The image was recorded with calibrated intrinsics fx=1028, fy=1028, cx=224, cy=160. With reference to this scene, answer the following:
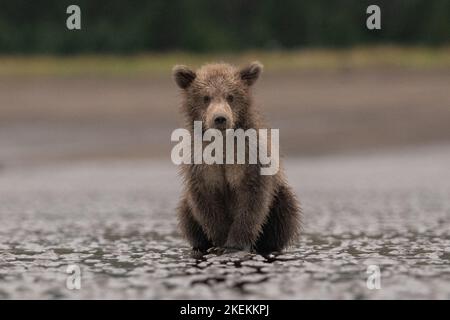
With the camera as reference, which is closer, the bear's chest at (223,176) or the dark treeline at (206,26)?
the bear's chest at (223,176)

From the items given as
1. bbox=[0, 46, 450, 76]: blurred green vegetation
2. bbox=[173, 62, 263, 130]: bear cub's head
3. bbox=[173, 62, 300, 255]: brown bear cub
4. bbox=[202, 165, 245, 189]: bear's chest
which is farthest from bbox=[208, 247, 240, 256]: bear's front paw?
bbox=[0, 46, 450, 76]: blurred green vegetation

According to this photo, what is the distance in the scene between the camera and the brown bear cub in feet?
31.7

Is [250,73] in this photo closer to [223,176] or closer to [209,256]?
[223,176]

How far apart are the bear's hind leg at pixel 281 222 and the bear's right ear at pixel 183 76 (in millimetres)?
1390

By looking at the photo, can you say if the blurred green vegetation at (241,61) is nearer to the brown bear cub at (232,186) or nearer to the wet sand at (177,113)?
the wet sand at (177,113)

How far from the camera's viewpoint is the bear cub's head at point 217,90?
9.62m

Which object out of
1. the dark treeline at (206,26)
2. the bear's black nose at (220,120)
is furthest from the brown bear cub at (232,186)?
the dark treeline at (206,26)

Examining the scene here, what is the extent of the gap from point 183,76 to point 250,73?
2.15ft

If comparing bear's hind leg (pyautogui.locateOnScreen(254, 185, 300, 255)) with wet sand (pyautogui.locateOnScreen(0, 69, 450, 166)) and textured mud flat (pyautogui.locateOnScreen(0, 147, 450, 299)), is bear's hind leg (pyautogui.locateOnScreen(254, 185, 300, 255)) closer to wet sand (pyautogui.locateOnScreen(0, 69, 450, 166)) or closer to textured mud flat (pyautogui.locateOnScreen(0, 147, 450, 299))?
textured mud flat (pyautogui.locateOnScreen(0, 147, 450, 299))

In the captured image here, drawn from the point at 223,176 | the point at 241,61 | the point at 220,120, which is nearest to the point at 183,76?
the point at 220,120

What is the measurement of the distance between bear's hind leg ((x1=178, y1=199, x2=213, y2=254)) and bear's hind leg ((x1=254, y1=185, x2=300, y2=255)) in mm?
533

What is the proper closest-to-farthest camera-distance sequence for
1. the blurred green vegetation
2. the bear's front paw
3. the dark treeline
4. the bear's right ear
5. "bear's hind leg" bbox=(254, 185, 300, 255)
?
1. the bear's front paw
2. the bear's right ear
3. "bear's hind leg" bbox=(254, 185, 300, 255)
4. the blurred green vegetation
5. the dark treeline
